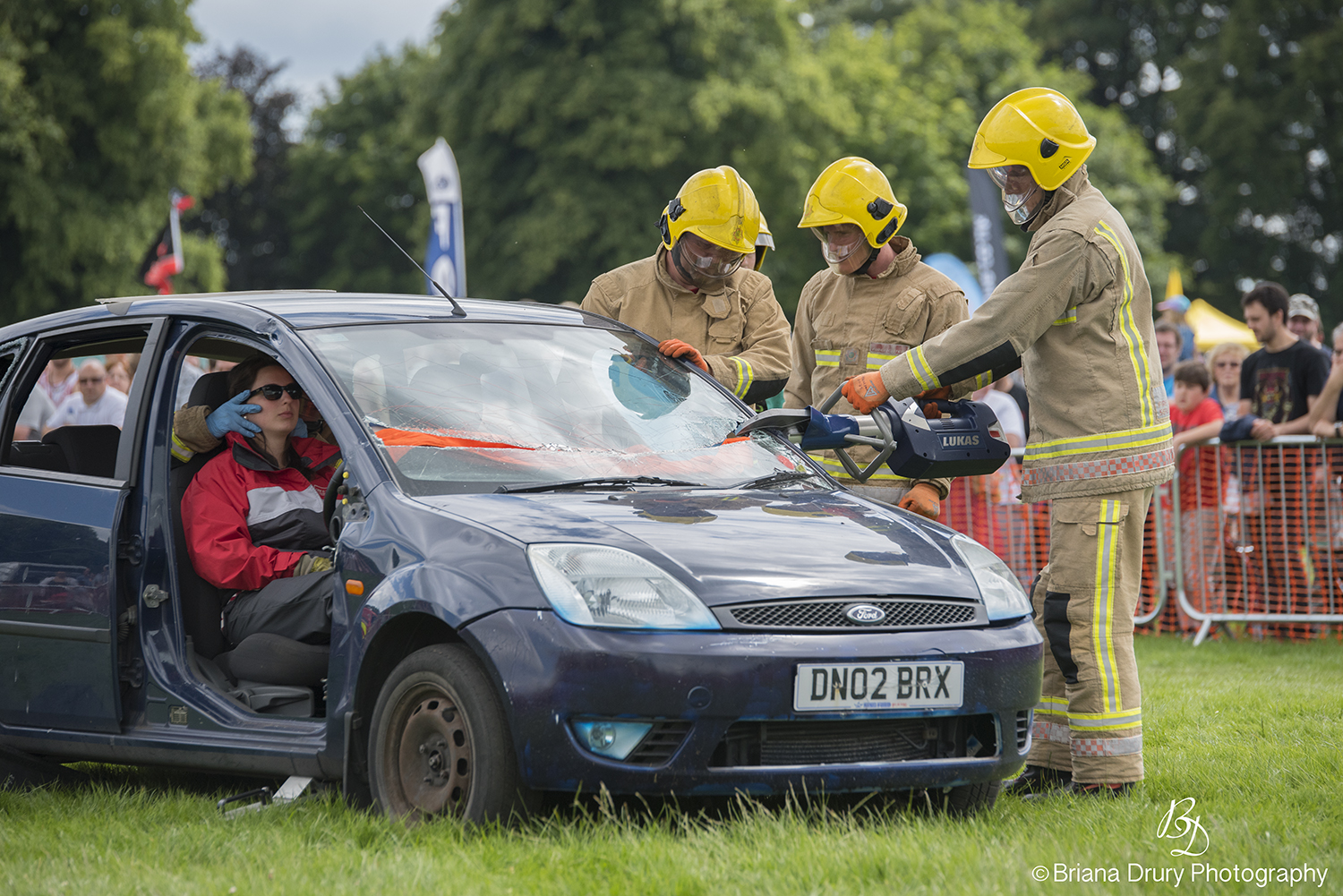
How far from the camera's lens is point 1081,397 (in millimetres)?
5188

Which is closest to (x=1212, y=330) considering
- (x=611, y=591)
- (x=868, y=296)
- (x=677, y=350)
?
(x=868, y=296)

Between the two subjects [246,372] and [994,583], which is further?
[246,372]

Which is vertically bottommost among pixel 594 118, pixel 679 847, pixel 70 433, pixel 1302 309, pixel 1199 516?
pixel 1199 516

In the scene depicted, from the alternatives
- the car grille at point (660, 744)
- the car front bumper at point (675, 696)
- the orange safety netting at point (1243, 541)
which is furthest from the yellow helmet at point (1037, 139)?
the orange safety netting at point (1243, 541)

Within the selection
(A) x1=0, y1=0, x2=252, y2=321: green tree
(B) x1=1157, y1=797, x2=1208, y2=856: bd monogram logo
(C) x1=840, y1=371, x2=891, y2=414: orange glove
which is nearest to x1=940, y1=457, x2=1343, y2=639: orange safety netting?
(C) x1=840, y1=371, x2=891, y2=414: orange glove

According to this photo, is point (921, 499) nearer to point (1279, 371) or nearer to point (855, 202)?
point (855, 202)

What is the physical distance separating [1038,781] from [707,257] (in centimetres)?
248

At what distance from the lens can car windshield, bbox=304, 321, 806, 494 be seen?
4.53m

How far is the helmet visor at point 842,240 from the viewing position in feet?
20.2

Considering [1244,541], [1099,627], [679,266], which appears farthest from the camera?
[1244,541]

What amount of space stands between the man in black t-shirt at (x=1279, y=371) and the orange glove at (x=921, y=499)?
513 cm

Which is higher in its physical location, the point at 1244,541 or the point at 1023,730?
the point at 1023,730

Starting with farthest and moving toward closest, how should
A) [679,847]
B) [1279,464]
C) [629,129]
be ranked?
[629,129] → [1279,464] → [679,847]

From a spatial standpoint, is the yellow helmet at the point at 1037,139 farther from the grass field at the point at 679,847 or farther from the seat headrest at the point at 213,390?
the seat headrest at the point at 213,390
